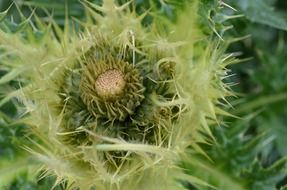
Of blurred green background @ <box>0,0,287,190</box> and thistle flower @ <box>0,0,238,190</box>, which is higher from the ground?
thistle flower @ <box>0,0,238,190</box>

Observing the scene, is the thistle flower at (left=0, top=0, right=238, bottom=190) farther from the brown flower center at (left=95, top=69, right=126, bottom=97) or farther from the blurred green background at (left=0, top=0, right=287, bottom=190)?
the blurred green background at (left=0, top=0, right=287, bottom=190)

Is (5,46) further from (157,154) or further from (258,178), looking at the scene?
(258,178)

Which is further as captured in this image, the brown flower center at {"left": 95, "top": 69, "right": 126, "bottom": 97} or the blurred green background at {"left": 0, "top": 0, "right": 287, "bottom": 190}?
the blurred green background at {"left": 0, "top": 0, "right": 287, "bottom": 190}

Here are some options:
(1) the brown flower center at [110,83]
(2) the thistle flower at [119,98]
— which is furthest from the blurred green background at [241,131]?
(1) the brown flower center at [110,83]

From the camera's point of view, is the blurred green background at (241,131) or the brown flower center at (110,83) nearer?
the brown flower center at (110,83)

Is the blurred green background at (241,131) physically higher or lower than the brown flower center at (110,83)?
lower

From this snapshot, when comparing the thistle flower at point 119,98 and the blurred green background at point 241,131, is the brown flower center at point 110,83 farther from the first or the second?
the blurred green background at point 241,131

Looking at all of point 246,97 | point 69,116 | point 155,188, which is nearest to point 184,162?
point 155,188

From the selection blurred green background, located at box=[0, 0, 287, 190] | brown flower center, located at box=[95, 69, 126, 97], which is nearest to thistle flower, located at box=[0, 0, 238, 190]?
brown flower center, located at box=[95, 69, 126, 97]
